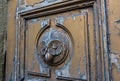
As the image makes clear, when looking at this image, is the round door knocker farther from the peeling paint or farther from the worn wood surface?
the peeling paint

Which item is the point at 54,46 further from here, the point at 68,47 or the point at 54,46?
the point at 68,47

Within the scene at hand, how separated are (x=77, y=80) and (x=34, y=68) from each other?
14.6 inches

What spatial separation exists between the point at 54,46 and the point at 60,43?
47mm

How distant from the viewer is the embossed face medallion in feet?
4.04

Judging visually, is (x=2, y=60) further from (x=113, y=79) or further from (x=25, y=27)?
(x=113, y=79)

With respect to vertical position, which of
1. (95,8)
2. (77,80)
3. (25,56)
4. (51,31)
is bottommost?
(77,80)

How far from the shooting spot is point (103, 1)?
3.44 feet

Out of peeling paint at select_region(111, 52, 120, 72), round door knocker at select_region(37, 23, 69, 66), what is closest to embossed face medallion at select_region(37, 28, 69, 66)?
round door knocker at select_region(37, 23, 69, 66)

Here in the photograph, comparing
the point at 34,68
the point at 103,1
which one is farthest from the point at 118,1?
the point at 34,68

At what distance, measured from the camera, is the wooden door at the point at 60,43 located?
110 centimetres

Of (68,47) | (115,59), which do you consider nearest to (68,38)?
(68,47)

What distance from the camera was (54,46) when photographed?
49.8 inches

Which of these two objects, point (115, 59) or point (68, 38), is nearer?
point (115, 59)

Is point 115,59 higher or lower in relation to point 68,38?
lower
